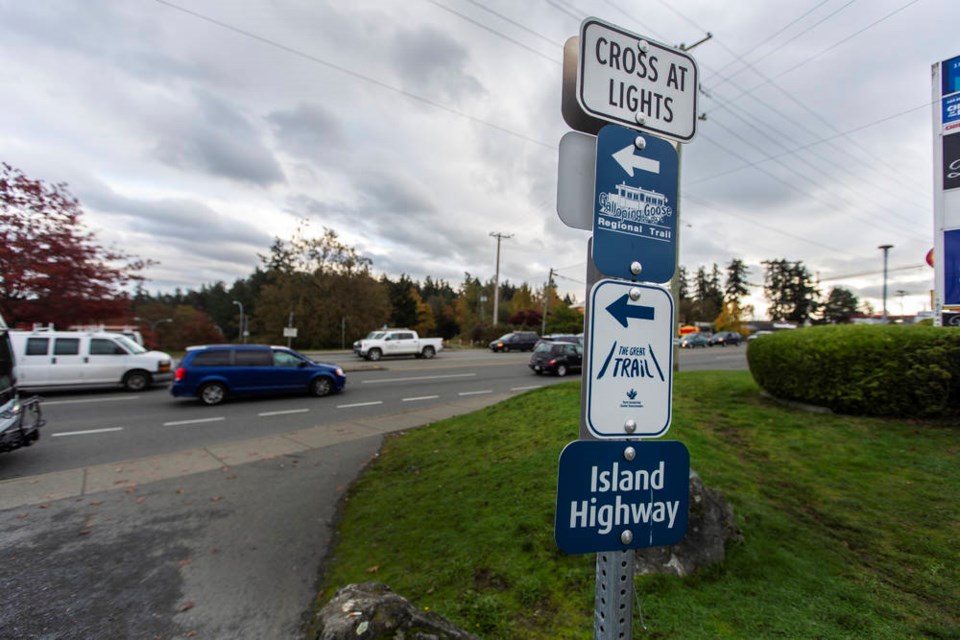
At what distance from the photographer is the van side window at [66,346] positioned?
13.9m

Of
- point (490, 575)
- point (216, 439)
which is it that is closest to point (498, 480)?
point (490, 575)

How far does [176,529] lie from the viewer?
4941 mm

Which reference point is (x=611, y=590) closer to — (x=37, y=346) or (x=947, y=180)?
(x=947, y=180)

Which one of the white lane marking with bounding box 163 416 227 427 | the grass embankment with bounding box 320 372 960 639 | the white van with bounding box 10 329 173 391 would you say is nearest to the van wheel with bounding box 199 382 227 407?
the white lane marking with bounding box 163 416 227 427

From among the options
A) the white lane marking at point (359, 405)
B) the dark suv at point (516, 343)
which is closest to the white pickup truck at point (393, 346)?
the dark suv at point (516, 343)

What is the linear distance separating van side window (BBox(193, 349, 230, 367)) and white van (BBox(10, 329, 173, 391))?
3994mm

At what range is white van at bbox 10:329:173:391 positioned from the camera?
1355 centimetres

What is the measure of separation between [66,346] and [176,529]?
13.1 m

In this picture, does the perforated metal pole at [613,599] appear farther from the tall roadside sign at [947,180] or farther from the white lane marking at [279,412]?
the white lane marking at [279,412]

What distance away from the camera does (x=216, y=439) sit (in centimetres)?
892

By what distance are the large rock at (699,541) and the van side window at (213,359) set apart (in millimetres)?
12721

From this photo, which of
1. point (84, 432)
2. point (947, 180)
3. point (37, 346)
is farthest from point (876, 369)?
point (37, 346)

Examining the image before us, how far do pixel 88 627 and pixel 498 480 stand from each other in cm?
360

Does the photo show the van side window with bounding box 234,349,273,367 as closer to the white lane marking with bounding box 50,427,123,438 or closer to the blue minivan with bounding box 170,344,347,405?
the blue minivan with bounding box 170,344,347,405
